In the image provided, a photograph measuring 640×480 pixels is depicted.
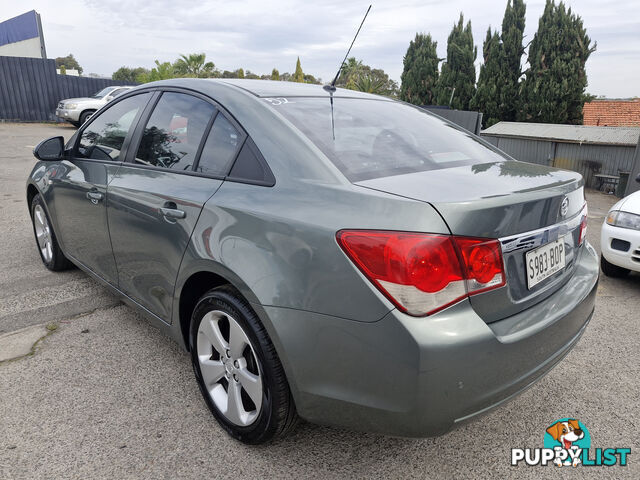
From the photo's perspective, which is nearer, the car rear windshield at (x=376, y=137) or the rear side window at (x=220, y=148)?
the car rear windshield at (x=376, y=137)

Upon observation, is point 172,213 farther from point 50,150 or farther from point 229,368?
point 50,150

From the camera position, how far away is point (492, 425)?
224cm

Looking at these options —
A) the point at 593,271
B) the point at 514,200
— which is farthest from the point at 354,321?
the point at 593,271

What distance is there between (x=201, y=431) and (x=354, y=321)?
109 cm

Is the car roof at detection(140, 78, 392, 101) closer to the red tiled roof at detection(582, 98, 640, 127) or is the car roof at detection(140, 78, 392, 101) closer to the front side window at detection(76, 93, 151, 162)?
the front side window at detection(76, 93, 151, 162)

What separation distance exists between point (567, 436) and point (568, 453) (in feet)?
0.37

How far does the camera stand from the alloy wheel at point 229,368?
1.96 meters

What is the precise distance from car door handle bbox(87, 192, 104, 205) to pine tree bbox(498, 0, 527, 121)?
65.5 ft

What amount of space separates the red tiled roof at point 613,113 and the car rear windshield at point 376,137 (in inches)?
980

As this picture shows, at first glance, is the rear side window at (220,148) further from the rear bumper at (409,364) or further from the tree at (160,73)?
the tree at (160,73)

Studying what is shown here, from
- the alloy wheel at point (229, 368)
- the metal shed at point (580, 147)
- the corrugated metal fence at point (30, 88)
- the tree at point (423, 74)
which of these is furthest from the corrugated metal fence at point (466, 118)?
the corrugated metal fence at point (30, 88)

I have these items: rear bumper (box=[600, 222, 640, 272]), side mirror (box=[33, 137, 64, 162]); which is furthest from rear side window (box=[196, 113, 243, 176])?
rear bumper (box=[600, 222, 640, 272])

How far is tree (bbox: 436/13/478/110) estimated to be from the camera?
2214 centimetres

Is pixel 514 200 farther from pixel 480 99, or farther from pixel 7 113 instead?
pixel 7 113
